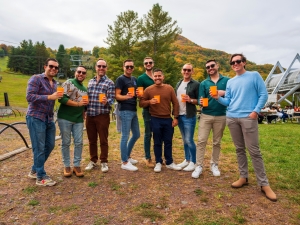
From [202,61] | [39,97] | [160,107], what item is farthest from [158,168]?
[202,61]

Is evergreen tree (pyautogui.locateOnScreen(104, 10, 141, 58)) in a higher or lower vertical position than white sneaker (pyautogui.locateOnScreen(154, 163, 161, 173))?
higher

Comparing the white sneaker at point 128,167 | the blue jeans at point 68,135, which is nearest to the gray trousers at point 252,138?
the white sneaker at point 128,167

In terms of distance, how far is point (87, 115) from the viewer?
4.25m

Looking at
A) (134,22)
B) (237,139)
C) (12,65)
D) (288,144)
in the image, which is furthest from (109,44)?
(12,65)

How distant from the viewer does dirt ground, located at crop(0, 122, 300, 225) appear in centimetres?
273

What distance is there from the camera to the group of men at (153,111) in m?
3.34

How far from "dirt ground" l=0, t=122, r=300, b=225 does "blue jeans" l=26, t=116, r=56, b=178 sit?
41 cm

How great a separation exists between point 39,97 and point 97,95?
3.35ft

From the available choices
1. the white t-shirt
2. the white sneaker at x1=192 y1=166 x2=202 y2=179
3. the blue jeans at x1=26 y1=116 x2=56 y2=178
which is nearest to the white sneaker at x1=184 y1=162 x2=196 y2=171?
the white sneaker at x1=192 y1=166 x2=202 y2=179

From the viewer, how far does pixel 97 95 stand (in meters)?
4.11

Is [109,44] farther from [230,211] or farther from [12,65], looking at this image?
[12,65]

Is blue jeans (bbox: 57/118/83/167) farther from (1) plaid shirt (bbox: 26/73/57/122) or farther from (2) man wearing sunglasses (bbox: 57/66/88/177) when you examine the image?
(1) plaid shirt (bbox: 26/73/57/122)

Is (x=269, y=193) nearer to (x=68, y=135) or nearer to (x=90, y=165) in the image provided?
(x=90, y=165)

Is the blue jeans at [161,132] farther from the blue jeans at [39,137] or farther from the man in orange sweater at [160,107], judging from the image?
the blue jeans at [39,137]
